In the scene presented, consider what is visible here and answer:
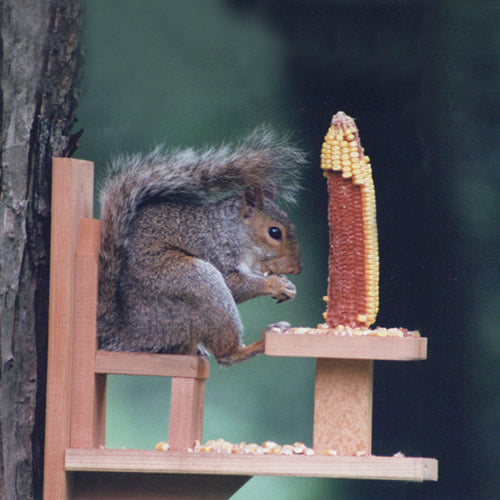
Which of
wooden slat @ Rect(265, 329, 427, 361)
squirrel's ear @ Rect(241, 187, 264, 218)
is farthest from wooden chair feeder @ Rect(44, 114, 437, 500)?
squirrel's ear @ Rect(241, 187, 264, 218)

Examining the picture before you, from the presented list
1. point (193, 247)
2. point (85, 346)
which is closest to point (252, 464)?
point (85, 346)

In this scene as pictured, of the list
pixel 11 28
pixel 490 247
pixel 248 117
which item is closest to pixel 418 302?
pixel 490 247

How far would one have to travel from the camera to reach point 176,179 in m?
1.91

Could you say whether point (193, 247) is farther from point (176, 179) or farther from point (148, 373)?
point (148, 373)

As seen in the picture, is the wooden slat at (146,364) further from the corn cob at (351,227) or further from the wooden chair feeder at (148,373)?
the corn cob at (351,227)

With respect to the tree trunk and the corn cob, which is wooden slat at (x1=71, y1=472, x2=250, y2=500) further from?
the corn cob

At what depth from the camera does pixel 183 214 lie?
1.95 metres

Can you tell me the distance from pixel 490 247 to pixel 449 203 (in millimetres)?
160

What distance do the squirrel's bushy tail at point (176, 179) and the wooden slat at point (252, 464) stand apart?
252mm

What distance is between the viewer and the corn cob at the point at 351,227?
5.71 feet

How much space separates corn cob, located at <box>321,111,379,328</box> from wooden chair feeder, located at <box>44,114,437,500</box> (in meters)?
0.07

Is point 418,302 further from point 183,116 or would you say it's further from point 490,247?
Answer: point 183,116

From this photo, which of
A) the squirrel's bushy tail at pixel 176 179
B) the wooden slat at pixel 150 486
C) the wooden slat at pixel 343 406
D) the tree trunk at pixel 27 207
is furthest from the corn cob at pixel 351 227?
the tree trunk at pixel 27 207

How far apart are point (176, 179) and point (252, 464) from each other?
0.52 metres
